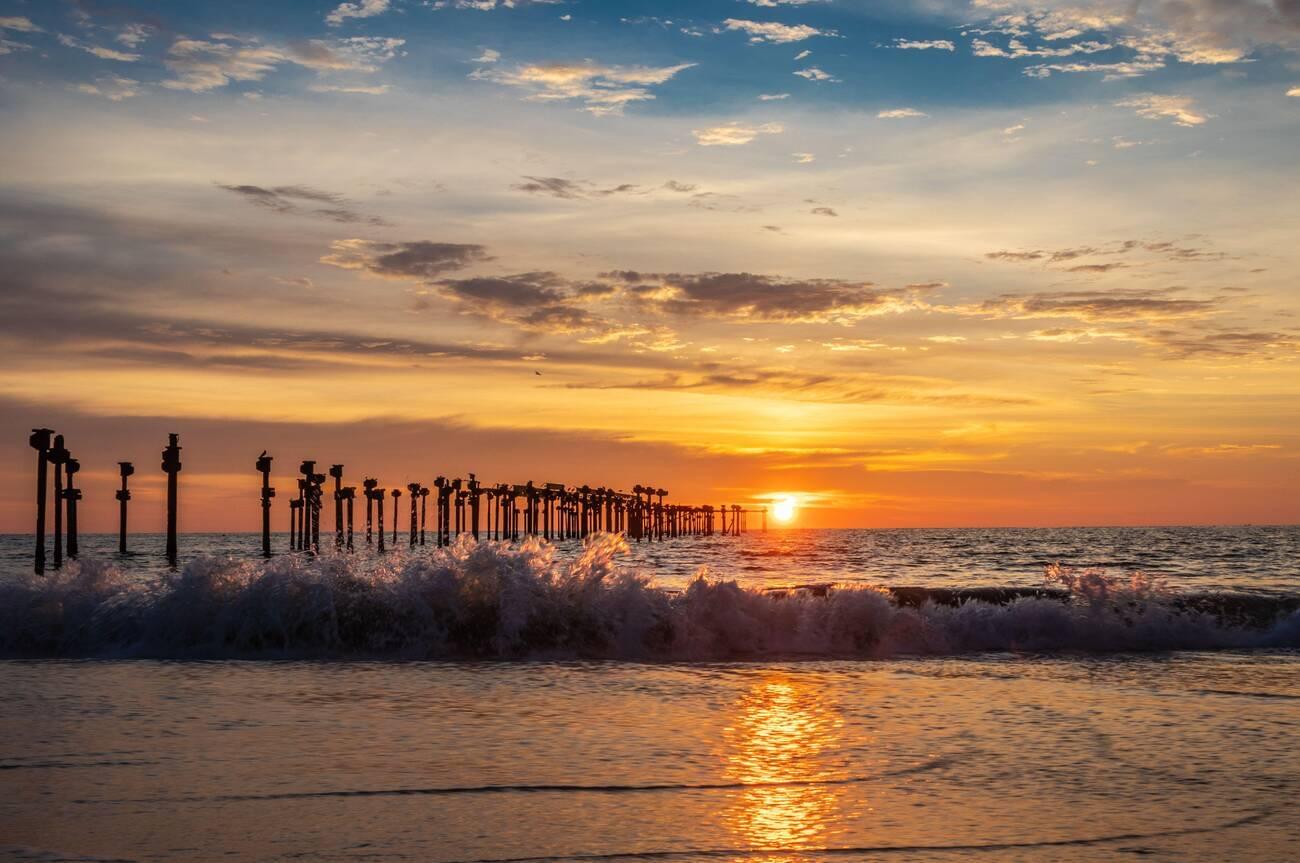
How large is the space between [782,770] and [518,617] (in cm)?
939

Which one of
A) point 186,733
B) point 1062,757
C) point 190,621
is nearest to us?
point 1062,757

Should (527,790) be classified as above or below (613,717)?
above

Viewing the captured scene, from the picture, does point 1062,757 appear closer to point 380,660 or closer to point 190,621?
point 380,660

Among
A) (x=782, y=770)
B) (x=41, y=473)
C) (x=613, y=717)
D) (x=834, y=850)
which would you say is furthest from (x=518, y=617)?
(x=41, y=473)

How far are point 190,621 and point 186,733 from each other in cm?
795

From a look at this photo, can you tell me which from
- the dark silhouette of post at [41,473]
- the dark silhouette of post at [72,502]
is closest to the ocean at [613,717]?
the dark silhouette of post at [41,473]

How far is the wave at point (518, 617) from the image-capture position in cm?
1664

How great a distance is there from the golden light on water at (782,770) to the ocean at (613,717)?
38 mm

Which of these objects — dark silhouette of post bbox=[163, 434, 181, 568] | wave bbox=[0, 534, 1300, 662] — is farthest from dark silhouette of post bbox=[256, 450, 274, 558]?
wave bbox=[0, 534, 1300, 662]

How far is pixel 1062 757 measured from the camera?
8477 mm

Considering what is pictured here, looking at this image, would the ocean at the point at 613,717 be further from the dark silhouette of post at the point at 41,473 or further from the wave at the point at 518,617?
the dark silhouette of post at the point at 41,473

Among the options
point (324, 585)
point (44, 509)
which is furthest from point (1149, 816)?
point (44, 509)

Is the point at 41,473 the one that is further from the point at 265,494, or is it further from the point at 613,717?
the point at 613,717

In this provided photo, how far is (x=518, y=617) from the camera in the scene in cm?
1697
